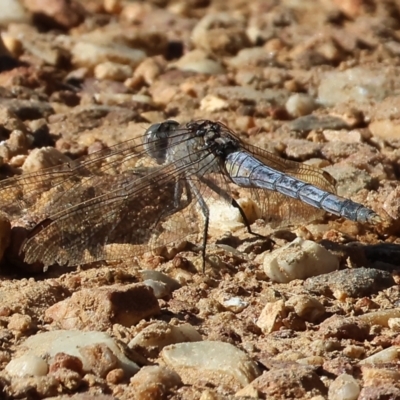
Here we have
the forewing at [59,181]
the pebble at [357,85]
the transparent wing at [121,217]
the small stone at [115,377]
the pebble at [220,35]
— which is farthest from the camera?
the pebble at [220,35]

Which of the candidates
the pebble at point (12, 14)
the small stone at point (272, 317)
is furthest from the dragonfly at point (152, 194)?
the pebble at point (12, 14)

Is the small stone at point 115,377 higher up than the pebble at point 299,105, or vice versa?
the pebble at point 299,105

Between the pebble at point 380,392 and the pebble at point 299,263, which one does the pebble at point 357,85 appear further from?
the pebble at point 380,392

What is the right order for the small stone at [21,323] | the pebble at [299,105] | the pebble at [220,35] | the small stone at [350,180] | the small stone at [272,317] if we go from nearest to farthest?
the small stone at [21,323], the small stone at [272,317], the small stone at [350,180], the pebble at [299,105], the pebble at [220,35]

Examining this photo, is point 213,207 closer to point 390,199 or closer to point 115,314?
point 390,199

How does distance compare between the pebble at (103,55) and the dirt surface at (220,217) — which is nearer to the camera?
the dirt surface at (220,217)

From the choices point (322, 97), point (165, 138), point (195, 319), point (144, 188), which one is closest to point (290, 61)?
point (322, 97)

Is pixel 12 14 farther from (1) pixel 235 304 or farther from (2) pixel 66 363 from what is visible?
(2) pixel 66 363
